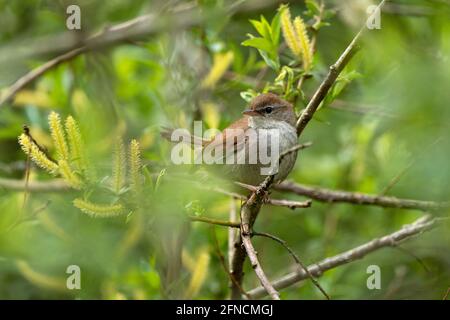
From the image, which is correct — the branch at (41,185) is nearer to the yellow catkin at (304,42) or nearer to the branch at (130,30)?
the branch at (130,30)

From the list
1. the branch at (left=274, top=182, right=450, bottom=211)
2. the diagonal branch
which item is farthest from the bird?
the diagonal branch

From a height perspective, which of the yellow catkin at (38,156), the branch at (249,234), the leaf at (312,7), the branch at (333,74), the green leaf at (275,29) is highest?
the leaf at (312,7)

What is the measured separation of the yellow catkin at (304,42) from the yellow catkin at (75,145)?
4.81 ft

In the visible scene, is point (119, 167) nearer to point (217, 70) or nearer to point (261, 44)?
point (261, 44)

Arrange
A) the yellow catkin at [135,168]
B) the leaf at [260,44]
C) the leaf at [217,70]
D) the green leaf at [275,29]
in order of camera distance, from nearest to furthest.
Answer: the yellow catkin at [135,168], the leaf at [260,44], the green leaf at [275,29], the leaf at [217,70]

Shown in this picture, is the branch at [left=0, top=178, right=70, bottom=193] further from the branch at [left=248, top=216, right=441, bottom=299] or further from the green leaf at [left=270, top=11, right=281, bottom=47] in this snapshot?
the green leaf at [left=270, top=11, right=281, bottom=47]

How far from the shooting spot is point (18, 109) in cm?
612

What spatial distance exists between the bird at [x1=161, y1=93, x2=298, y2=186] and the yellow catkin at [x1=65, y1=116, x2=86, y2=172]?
5.22 ft

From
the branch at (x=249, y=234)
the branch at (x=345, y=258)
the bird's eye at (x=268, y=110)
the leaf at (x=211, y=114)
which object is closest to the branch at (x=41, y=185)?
the leaf at (x=211, y=114)

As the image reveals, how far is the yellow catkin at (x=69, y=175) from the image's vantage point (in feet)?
9.05

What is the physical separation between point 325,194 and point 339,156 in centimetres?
95

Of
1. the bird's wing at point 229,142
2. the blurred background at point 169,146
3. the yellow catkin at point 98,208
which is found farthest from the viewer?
the bird's wing at point 229,142

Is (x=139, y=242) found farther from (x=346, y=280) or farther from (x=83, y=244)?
(x=346, y=280)

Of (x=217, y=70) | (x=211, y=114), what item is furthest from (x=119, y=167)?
(x=217, y=70)
